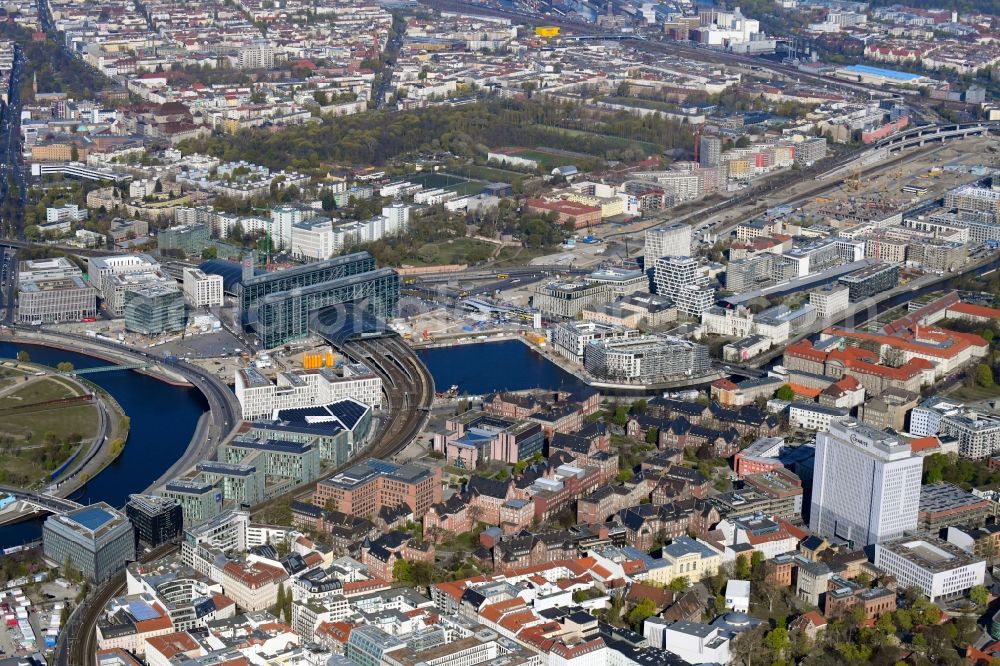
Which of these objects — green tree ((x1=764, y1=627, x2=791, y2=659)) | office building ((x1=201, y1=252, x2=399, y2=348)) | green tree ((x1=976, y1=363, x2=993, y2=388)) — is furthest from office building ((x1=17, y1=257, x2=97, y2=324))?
green tree ((x1=764, y1=627, x2=791, y2=659))

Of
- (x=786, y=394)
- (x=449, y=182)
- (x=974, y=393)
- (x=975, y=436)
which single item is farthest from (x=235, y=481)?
(x=449, y=182)

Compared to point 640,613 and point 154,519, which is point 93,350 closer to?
point 154,519

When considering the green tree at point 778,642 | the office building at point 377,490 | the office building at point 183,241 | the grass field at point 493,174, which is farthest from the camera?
the grass field at point 493,174

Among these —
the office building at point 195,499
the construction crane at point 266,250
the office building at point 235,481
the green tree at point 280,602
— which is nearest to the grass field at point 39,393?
the office building at point 235,481

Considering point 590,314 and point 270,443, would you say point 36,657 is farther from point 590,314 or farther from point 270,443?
point 590,314

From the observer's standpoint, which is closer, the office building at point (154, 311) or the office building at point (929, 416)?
the office building at point (929, 416)

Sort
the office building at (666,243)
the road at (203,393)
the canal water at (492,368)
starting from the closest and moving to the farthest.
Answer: the road at (203,393)
the canal water at (492,368)
the office building at (666,243)

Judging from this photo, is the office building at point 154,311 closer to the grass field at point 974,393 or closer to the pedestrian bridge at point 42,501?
the pedestrian bridge at point 42,501

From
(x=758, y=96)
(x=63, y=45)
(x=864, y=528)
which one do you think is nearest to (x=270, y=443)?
(x=864, y=528)
